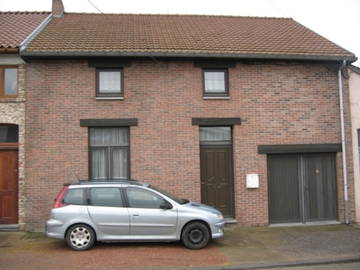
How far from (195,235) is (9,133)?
6.47 m

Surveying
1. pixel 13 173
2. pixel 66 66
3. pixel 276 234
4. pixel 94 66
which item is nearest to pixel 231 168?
pixel 276 234

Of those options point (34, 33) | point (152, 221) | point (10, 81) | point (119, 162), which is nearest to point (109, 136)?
point (119, 162)

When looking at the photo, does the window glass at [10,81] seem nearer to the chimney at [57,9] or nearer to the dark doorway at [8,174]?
the dark doorway at [8,174]

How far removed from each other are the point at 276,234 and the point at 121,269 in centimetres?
473

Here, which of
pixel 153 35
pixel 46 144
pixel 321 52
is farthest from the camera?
pixel 153 35

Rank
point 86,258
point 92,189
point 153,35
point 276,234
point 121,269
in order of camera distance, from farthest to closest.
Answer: point 153,35 → point 276,234 → point 92,189 → point 86,258 → point 121,269

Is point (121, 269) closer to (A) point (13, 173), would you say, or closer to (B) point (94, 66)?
(A) point (13, 173)

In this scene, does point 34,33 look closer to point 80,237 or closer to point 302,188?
point 80,237

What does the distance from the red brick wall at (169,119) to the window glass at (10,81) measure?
524mm

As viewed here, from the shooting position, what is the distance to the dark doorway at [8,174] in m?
10.5

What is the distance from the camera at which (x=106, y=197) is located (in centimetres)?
840

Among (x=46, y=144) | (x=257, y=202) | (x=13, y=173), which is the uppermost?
(x=46, y=144)

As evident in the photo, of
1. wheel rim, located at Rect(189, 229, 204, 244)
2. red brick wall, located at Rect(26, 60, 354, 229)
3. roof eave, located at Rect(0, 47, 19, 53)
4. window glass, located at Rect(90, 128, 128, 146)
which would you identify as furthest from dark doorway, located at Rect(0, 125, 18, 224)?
wheel rim, located at Rect(189, 229, 204, 244)

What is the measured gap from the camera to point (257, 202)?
1088 cm
